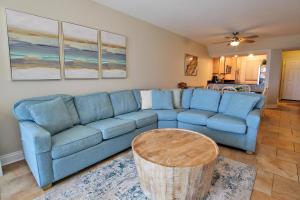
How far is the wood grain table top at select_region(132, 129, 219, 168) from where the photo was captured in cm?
146

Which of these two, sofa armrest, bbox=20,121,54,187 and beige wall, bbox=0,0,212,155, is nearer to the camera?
sofa armrest, bbox=20,121,54,187

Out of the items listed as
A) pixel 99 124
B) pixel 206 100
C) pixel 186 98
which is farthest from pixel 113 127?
pixel 206 100

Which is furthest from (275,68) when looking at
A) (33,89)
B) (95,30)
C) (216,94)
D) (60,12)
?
(33,89)

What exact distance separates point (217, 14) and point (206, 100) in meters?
1.81

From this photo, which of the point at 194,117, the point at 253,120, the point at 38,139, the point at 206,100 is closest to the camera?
the point at 38,139

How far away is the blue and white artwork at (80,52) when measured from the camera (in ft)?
8.60

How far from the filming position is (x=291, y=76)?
24.9 ft

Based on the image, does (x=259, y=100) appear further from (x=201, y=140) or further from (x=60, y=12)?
(x=60, y=12)

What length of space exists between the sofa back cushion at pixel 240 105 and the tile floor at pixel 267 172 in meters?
0.61

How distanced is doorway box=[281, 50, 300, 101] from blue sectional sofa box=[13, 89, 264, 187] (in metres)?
6.64

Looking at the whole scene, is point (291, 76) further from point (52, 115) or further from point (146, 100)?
point (52, 115)

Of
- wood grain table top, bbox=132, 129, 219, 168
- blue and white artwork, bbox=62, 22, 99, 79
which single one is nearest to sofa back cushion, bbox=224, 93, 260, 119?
wood grain table top, bbox=132, 129, 219, 168

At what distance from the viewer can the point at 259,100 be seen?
2826 millimetres

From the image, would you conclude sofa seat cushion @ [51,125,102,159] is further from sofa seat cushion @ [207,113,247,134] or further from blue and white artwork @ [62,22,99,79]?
sofa seat cushion @ [207,113,247,134]
